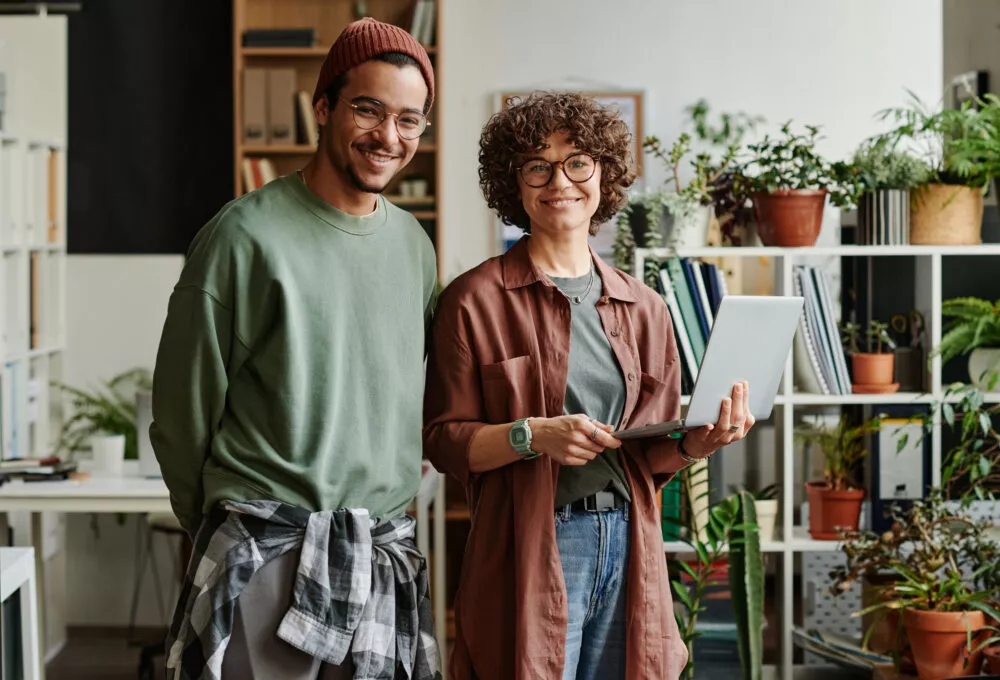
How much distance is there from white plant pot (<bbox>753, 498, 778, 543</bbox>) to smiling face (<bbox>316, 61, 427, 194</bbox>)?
6.19 ft

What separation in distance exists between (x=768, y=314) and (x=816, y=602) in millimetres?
2162

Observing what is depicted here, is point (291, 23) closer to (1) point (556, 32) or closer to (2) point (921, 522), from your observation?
(1) point (556, 32)

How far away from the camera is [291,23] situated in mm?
5805

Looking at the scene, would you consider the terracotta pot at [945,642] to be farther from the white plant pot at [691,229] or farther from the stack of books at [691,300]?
the white plant pot at [691,229]

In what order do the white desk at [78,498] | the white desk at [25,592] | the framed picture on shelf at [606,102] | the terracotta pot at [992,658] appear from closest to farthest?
the white desk at [25,592]
the terracotta pot at [992,658]
the white desk at [78,498]
the framed picture on shelf at [606,102]

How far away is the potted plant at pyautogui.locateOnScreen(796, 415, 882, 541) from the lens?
321 cm

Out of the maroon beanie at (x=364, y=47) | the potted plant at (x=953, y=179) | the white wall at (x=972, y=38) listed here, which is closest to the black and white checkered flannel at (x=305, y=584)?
the maroon beanie at (x=364, y=47)

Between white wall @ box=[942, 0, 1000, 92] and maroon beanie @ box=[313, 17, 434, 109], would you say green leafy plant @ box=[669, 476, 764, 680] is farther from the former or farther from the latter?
white wall @ box=[942, 0, 1000, 92]

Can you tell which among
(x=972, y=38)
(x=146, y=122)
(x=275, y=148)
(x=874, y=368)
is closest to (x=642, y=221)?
(x=874, y=368)

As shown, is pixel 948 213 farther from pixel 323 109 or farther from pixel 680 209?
pixel 323 109

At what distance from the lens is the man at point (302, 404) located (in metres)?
1.66

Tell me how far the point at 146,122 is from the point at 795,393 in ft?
12.2

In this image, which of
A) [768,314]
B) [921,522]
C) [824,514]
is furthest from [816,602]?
[768,314]

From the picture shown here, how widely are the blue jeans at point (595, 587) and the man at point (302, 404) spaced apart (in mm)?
273
